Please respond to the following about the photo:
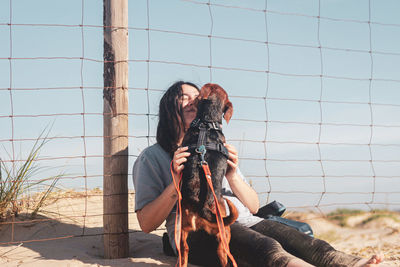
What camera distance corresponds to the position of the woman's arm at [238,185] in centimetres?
246

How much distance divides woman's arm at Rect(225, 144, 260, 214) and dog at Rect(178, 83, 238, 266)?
0.37ft

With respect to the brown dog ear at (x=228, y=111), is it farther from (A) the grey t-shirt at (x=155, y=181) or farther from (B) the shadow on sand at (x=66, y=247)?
(B) the shadow on sand at (x=66, y=247)

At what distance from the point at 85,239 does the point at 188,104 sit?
1.96 metres

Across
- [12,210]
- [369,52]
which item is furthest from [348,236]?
[12,210]

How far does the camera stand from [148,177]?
111 inches

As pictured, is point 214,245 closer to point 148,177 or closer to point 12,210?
point 148,177

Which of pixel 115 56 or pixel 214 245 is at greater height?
pixel 115 56

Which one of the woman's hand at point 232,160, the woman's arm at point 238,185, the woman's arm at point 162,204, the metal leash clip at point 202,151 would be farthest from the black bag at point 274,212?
the metal leash clip at point 202,151

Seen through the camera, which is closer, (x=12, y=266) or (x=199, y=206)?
(x=199, y=206)

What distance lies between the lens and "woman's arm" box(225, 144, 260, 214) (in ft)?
8.06

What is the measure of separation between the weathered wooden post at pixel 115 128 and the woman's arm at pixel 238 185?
114cm

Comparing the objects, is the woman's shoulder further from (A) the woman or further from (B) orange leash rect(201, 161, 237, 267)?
(B) orange leash rect(201, 161, 237, 267)

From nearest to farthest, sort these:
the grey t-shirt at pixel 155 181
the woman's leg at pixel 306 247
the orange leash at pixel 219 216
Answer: the orange leash at pixel 219 216 → the woman's leg at pixel 306 247 → the grey t-shirt at pixel 155 181

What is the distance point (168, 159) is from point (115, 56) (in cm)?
112
